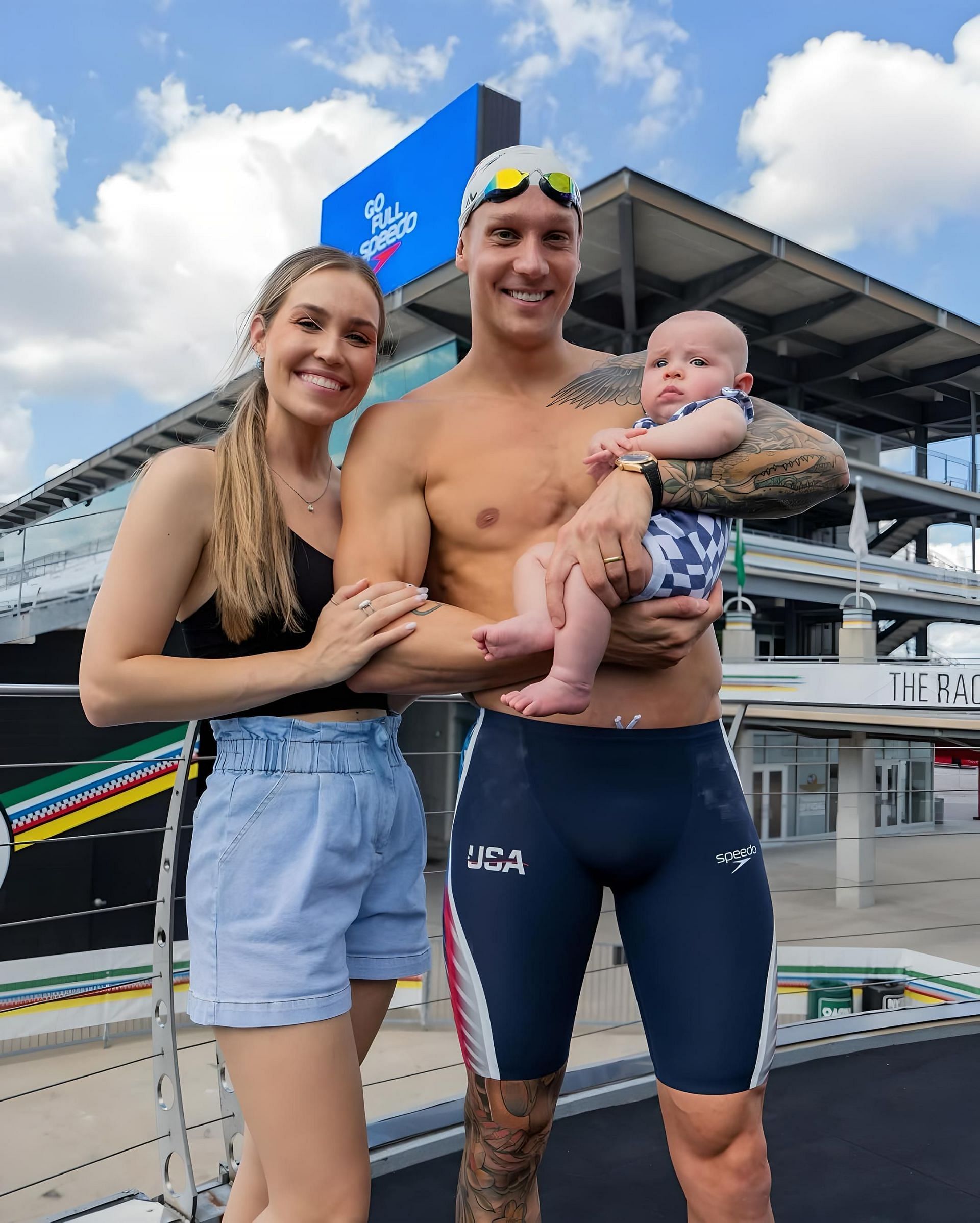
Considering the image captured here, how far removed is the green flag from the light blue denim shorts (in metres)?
18.5

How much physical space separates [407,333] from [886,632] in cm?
1844

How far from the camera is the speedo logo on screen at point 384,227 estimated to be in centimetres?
2053

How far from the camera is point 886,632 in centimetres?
2939

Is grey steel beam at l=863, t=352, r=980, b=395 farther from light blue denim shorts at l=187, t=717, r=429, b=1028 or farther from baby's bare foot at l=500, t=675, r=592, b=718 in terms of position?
light blue denim shorts at l=187, t=717, r=429, b=1028

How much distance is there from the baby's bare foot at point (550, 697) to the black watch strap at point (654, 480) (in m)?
0.35

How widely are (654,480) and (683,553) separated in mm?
137

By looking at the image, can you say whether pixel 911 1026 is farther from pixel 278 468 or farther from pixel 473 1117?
pixel 278 468

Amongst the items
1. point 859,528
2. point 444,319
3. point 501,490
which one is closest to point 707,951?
point 501,490

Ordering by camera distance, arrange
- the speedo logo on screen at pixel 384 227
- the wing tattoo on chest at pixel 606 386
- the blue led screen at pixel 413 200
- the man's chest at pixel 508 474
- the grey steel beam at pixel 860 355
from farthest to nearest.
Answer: the grey steel beam at pixel 860 355 → the speedo logo on screen at pixel 384 227 → the blue led screen at pixel 413 200 → the wing tattoo on chest at pixel 606 386 → the man's chest at pixel 508 474

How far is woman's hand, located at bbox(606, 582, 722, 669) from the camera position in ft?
4.98

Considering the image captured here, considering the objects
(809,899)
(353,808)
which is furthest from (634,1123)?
(809,899)

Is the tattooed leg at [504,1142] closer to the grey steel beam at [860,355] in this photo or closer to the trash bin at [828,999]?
the trash bin at [828,999]

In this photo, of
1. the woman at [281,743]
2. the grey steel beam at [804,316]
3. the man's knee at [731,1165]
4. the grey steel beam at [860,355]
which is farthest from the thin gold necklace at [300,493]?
the grey steel beam at [860,355]

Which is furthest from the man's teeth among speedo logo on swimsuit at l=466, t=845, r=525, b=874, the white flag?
the white flag
